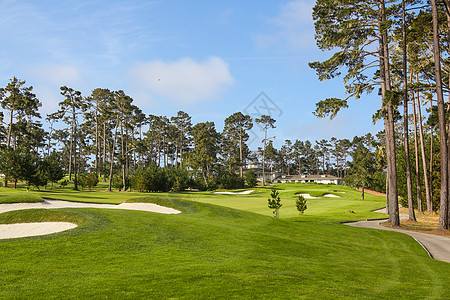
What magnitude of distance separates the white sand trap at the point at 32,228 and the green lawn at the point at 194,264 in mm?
502

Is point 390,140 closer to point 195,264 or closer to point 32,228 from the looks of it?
point 195,264

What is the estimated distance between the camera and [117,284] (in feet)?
21.5

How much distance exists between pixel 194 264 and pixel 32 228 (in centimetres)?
896

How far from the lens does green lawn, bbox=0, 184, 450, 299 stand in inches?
258

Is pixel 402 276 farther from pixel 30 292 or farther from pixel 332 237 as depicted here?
pixel 30 292

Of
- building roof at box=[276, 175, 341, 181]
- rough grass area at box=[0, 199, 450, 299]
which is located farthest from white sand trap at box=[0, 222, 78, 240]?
building roof at box=[276, 175, 341, 181]

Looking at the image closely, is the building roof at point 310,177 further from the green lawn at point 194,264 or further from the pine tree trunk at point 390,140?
the green lawn at point 194,264

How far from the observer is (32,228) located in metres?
13.2

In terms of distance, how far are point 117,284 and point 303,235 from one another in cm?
1194

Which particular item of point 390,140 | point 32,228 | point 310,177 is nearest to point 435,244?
point 390,140

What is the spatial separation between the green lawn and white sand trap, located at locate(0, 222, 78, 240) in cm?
50

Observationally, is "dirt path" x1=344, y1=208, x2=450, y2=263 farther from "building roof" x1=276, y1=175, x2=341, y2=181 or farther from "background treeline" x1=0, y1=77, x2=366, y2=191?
"building roof" x1=276, y1=175, x2=341, y2=181

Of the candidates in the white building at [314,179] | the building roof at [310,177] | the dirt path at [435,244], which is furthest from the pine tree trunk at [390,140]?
the building roof at [310,177]

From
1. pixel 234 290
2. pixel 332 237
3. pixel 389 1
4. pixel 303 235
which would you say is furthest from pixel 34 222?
pixel 389 1
